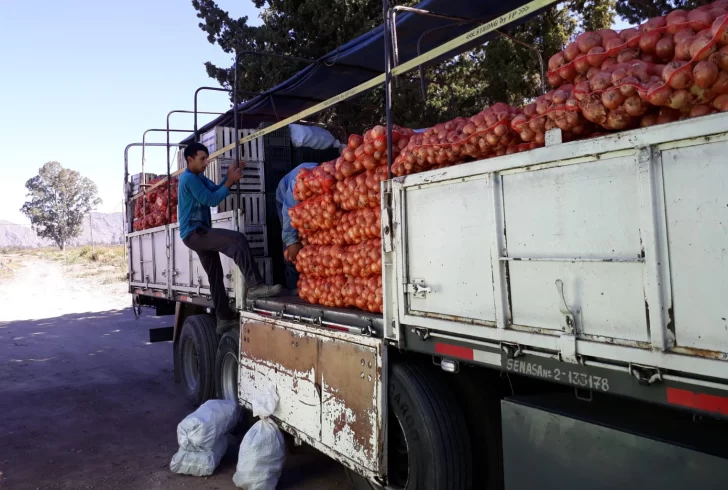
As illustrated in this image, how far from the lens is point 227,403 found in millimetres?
5547

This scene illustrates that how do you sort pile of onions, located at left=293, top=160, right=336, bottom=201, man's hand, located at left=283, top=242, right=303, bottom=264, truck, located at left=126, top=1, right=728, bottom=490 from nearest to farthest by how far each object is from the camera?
truck, located at left=126, top=1, right=728, bottom=490
pile of onions, located at left=293, top=160, right=336, bottom=201
man's hand, located at left=283, top=242, right=303, bottom=264

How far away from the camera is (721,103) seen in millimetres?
2287

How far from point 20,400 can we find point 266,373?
472cm

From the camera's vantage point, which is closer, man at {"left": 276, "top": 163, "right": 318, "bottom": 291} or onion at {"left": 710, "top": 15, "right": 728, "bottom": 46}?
onion at {"left": 710, "top": 15, "right": 728, "bottom": 46}

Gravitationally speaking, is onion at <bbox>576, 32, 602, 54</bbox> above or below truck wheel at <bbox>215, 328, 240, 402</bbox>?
above

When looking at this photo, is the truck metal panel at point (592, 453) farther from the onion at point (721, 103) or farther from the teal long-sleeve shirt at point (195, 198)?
the teal long-sleeve shirt at point (195, 198)

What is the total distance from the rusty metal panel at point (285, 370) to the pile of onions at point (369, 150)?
52.0 inches

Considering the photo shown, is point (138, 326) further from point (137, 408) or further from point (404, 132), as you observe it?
point (404, 132)

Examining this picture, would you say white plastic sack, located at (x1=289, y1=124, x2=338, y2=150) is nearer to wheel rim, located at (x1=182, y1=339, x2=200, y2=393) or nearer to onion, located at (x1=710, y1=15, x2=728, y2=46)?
wheel rim, located at (x1=182, y1=339, x2=200, y2=393)

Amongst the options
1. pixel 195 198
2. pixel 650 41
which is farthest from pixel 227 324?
pixel 650 41

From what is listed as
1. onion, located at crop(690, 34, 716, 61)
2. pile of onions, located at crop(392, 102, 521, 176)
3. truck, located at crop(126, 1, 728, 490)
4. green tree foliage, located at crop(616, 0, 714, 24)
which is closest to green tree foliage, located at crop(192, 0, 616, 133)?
green tree foliage, located at crop(616, 0, 714, 24)

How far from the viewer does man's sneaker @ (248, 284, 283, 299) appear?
17.8 ft

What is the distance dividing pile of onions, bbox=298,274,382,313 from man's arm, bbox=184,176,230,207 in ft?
4.15

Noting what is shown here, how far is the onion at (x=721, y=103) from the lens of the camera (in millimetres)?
2262
